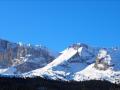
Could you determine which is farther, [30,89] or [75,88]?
[75,88]

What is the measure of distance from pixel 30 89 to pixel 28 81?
493 centimetres

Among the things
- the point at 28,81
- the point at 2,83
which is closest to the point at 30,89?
the point at 2,83

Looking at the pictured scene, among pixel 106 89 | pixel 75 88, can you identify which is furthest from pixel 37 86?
pixel 106 89

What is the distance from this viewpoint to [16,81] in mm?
30312

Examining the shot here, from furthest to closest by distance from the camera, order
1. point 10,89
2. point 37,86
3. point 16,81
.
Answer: point 16,81
point 37,86
point 10,89

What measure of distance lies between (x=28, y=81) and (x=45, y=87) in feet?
10.6

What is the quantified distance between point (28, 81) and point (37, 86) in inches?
122

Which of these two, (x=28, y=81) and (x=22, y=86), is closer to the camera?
(x=22, y=86)

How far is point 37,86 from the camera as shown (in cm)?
2795

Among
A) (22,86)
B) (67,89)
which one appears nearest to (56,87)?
(67,89)

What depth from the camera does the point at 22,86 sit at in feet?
88.4

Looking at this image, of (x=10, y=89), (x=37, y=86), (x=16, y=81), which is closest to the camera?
(x=10, y=89)

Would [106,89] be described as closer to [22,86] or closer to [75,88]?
[75,88]

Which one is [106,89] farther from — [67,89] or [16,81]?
[16,81]
